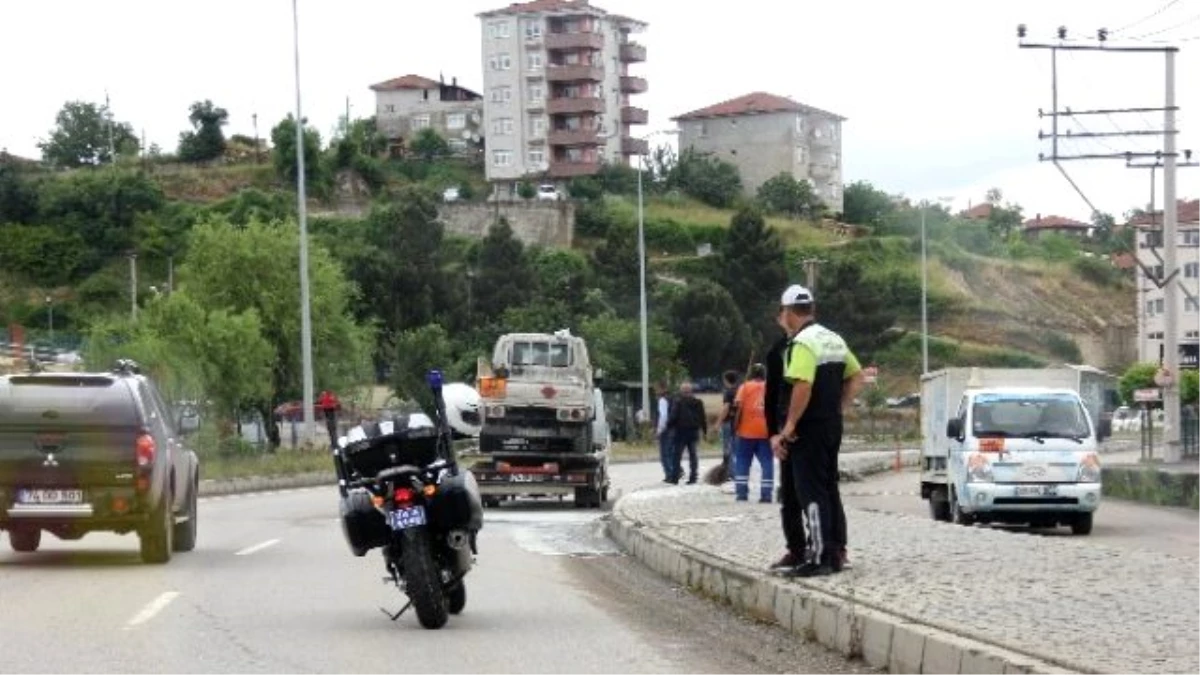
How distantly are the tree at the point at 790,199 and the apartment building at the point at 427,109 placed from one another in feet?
90.3

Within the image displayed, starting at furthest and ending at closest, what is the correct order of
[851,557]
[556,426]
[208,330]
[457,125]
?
[457,125] → [208,330] → [556,426] → [851,557]

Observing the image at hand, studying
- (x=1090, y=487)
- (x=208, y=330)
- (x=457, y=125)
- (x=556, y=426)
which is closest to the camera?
(x=1090, y=487)

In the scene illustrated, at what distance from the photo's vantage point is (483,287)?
101000 millimetres

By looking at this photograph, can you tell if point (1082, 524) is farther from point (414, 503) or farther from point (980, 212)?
point (980, 212)

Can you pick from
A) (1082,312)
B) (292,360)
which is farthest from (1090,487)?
(1082,312)

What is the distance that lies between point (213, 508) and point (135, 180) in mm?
87325

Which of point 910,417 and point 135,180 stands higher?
point 135,180

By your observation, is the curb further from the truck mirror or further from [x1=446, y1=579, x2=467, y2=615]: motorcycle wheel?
the truck mirror

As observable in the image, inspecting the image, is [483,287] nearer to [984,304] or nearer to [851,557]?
[984,304]

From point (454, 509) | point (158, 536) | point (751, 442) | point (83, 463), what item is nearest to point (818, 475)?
point (454, 509)

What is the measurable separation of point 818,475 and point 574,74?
4915 inches

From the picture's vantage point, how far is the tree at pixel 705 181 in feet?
433

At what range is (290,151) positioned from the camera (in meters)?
120

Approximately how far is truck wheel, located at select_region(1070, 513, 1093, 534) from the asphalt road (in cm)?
12
